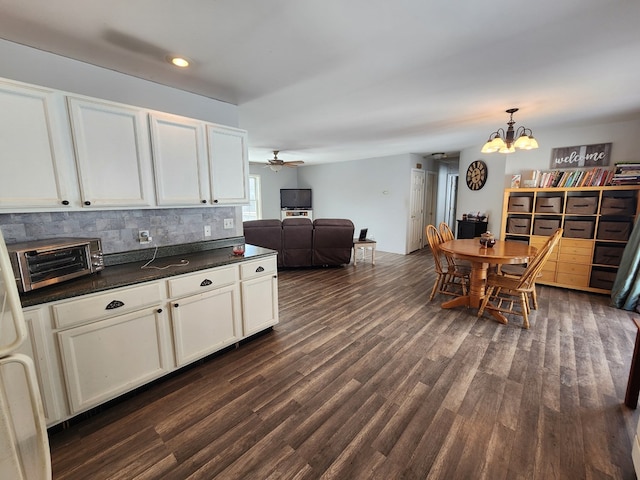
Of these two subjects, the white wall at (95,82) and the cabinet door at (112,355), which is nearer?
the cabinet door at (112,355)

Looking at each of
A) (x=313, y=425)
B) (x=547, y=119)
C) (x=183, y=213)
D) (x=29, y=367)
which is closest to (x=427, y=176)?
(x=547, y=119)

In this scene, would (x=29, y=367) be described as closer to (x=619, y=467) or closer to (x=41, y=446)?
(x=41, y=446)

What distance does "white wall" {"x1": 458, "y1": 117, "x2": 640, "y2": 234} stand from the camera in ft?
12.2

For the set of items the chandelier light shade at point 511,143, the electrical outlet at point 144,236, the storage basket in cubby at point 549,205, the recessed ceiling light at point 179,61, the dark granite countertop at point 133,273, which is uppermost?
the recessed ceiling light at point 179,61

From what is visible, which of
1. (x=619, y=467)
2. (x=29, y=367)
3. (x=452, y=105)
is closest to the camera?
(x=29, y=367)

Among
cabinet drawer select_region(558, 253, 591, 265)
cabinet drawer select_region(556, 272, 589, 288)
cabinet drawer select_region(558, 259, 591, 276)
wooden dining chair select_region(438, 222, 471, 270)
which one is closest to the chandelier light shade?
wooden dining chair select_region(438, 222, 471, 270)

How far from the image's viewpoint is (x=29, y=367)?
90cm

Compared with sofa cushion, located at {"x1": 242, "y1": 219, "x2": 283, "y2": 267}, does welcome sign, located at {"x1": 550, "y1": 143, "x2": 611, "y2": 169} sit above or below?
above

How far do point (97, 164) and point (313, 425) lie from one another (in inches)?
89.8

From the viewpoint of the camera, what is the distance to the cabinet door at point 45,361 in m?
1.43

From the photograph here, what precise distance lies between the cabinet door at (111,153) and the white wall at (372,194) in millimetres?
5465

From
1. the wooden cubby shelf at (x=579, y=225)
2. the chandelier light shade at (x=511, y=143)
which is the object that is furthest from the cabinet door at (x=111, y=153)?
the wooden cubby shelf at (x=579, y=225)

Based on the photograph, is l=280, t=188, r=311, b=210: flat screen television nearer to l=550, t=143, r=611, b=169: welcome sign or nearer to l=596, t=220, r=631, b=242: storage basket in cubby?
l=550, t=143, r=611, b=169: welcome sign

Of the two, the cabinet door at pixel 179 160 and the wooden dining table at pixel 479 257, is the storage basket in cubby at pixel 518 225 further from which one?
the cabinet door at pixel 179 160
